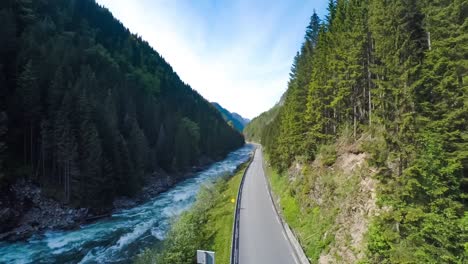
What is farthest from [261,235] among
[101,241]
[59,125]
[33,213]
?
[59,125]

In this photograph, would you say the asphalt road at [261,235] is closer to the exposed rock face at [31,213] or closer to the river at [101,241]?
the river at [101,241]

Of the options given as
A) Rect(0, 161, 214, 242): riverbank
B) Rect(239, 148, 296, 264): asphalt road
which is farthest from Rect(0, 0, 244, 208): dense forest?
Rect(239, 148, 296, 264): asphalt road

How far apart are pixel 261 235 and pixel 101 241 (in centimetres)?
1622

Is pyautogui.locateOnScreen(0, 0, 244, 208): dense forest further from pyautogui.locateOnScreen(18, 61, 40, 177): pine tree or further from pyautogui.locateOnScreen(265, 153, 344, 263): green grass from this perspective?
pyautogui.locateOnScreen(265, 153, 344, 263): green grass

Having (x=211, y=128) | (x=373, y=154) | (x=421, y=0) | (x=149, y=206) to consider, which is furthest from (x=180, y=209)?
(x=211, y=128)

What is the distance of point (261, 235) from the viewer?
64.8ft

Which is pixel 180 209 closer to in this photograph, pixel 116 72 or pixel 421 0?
pixel 421 0

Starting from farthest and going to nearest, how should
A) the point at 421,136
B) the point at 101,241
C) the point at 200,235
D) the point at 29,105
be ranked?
1. the point at 29,105
2. the point at 101,241
3. the point at 200,235
4. the point at 421,136

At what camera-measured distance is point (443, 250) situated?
8.87 meters

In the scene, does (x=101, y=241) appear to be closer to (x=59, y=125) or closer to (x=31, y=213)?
(x=31, y=213)

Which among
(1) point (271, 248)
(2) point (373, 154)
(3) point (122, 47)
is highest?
(3) point (122, 47)

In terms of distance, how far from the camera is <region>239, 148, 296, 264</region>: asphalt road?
1631 centimetres

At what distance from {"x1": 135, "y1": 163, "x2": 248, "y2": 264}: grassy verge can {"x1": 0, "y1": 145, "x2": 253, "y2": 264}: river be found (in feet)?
11.7

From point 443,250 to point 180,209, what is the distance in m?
30.1
